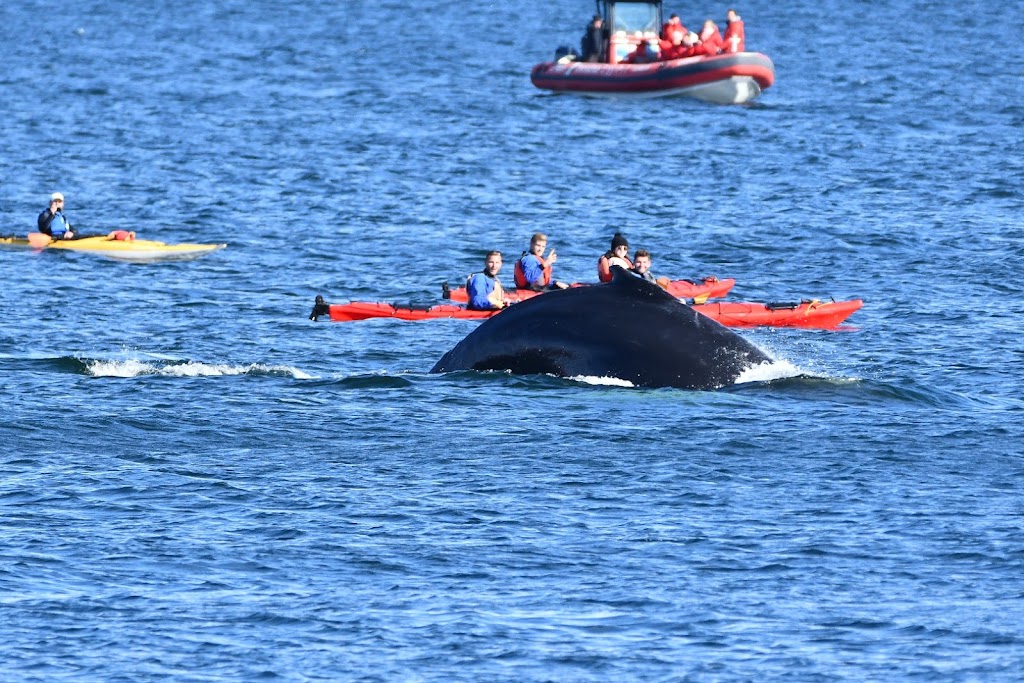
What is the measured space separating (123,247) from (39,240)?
1909 millimetres

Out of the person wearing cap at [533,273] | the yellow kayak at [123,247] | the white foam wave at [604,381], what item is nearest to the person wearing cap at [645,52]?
the yellow kayak at [123,247]

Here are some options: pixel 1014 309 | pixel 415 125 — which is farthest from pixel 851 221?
pixel 415 125

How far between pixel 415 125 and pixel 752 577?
4432 cm

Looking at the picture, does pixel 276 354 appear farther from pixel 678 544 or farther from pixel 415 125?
pixel 415 125

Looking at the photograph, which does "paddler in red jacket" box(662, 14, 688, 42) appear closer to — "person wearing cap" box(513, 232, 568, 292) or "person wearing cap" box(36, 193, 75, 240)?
"person wearing cap" box(36, 193, 75, 240)

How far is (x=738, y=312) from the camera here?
99.3ft

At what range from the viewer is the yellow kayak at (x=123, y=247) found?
37.2 m

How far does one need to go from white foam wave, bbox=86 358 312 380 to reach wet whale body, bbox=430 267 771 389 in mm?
4467

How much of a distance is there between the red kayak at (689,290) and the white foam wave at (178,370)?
5.58 m

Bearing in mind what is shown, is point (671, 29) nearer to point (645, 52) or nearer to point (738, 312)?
point (645, 52)

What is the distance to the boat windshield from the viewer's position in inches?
2461

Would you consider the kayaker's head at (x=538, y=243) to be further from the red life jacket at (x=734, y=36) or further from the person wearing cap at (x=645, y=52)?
the red life jacket at (x=734, y=36)

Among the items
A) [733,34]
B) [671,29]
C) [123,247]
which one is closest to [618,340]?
[123,247]

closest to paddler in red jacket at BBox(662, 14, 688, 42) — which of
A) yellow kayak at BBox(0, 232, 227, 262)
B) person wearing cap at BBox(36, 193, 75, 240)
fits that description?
yellow kayak at BBox(0, 232, 227, 262)
